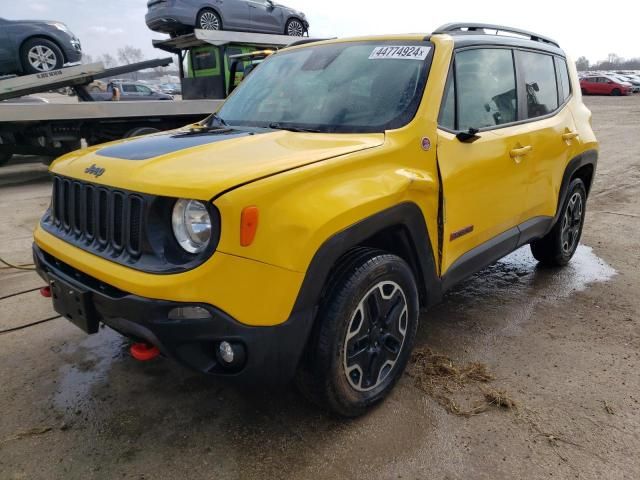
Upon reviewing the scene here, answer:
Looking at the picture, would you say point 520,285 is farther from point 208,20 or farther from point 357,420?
point 208,20

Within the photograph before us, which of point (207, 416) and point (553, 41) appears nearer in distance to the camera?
point (207, 416)

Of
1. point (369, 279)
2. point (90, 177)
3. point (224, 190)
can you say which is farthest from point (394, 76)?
point (90, 177)

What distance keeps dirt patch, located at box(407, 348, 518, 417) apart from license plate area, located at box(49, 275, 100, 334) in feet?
5.65

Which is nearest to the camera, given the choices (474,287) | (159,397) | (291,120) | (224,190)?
(224,190)

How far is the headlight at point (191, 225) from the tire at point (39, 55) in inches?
392

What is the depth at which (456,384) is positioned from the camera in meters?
2.92

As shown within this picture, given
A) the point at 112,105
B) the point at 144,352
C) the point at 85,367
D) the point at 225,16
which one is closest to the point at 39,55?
the point at 112,105

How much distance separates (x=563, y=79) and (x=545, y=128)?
88 cm

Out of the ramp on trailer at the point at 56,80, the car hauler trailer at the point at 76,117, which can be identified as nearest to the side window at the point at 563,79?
the car hauler trailer at the point at 76,117

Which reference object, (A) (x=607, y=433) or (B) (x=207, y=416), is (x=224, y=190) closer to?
(B) (x=207, y=416)

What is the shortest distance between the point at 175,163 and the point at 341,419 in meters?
1.46

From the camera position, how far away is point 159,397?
2.80 meters

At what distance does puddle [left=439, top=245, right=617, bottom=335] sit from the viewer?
3.90 metres

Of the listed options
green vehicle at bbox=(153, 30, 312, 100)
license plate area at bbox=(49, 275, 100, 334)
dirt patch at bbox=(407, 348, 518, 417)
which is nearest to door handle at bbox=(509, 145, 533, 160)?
dirt patch at bbox=(407, 348, 518, 417)
